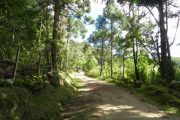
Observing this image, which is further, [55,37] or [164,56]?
[164,56]

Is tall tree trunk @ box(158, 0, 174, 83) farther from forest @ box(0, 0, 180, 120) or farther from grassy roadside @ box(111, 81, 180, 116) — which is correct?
grassy roadside @ box(111, 81, 180, 116)

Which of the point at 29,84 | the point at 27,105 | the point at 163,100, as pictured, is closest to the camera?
the point at 27,105

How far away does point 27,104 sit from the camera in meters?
10.0

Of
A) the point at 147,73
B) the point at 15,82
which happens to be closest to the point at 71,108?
the point at 15,82

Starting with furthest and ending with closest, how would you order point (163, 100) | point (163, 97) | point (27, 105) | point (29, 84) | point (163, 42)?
point (163, 42) → point (163, 97) → point (163, 100) → point (29, 84) → point (27, 105)

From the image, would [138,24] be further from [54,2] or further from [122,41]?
[54,2]

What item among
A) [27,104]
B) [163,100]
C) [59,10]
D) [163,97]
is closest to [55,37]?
[59,10]

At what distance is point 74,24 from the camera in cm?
3141

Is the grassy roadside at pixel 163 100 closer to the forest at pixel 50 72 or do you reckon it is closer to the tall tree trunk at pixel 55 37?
the forest at pixel 50 72

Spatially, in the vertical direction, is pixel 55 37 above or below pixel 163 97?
above

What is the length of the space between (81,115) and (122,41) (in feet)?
65.4

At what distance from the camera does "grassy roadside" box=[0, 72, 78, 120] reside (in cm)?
867

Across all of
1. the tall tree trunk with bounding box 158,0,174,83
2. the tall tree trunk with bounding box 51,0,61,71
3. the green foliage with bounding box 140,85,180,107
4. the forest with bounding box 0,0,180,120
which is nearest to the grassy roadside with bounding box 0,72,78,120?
the forest with bounding box 0,0,180,120

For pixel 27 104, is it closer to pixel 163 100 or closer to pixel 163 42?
pixel 163 100
